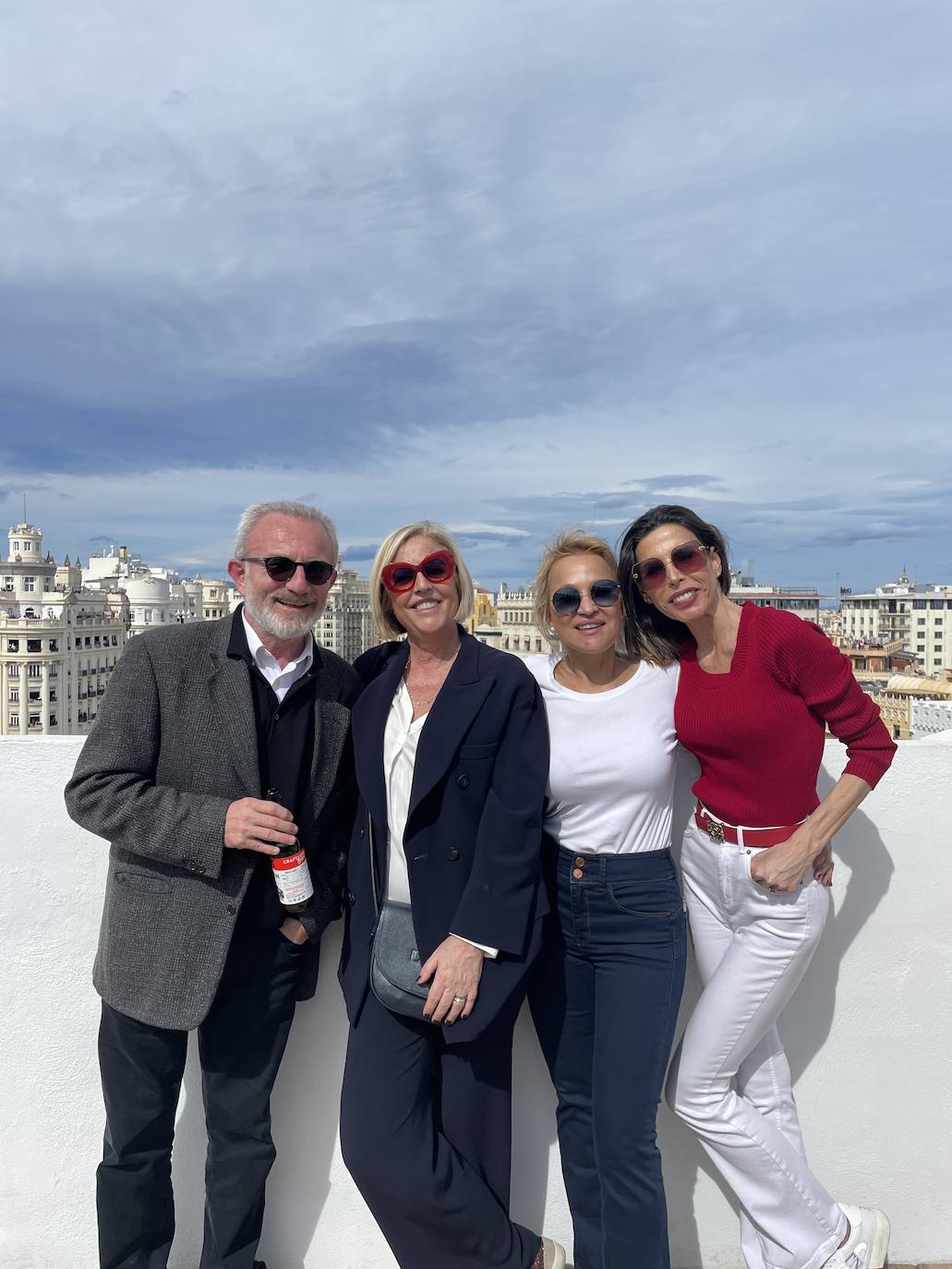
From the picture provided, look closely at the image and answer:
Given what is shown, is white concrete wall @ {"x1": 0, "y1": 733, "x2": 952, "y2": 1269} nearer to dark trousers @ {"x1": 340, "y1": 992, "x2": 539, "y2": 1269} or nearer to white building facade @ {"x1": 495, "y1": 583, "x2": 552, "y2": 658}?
dark trousers @ {"x1": 340, "y1": 992, "x2": 539, "y2": 1269}

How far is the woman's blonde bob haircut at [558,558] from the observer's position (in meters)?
2.50

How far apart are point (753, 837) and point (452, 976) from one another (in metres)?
0.89

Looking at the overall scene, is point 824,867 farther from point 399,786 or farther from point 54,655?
point 54,655

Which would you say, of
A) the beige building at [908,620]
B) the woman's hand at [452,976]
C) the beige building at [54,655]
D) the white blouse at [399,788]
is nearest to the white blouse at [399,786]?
the white blouse at [399,788]

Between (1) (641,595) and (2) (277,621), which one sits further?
(1) (641,595)

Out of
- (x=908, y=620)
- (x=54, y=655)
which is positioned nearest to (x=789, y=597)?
(x=908, y=620)

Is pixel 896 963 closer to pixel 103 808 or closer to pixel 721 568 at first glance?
pixel 721 568

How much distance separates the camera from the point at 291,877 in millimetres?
2225

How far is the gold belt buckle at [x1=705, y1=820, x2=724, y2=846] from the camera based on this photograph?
2.32 m

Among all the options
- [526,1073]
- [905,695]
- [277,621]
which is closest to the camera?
[277,621]

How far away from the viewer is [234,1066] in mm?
2377

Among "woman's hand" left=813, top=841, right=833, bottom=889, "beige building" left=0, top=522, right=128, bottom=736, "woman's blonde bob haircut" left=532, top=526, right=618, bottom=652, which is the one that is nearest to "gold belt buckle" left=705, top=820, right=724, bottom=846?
"woman's hand" left=813, top=841, right=833, bottom=889

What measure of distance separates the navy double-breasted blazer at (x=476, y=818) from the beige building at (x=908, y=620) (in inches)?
3617

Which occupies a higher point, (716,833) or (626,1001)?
(716,833)
